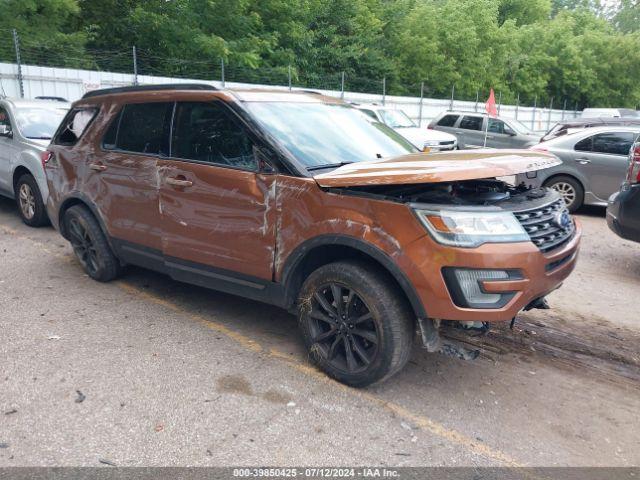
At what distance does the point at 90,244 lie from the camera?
5.35 metres

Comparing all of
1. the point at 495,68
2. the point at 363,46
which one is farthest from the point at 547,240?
the point at 495,68

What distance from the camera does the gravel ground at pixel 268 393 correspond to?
9.59 feet

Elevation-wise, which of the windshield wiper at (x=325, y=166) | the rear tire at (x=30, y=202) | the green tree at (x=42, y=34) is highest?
the green tree at (x=42, y=34)

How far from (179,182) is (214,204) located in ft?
1.32

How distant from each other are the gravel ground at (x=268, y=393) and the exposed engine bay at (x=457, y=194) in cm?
121

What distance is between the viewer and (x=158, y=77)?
692 inches

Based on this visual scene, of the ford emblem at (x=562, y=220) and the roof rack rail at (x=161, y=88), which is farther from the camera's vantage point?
the roof rack rail at (x=161, y=88)

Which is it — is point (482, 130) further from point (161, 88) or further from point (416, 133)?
point (161, 88)

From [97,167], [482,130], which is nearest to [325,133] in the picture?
[97,167]

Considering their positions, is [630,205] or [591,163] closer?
[630,205]

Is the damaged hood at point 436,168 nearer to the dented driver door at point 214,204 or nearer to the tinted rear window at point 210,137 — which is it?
the dented driver door at point 214,204

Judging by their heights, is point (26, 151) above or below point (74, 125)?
below

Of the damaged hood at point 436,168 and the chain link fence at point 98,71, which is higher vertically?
the chain link fence at point 98,71

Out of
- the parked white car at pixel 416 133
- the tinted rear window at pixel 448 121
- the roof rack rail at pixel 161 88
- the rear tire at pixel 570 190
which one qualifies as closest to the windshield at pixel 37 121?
the roof rack rail at pixel 161 88
